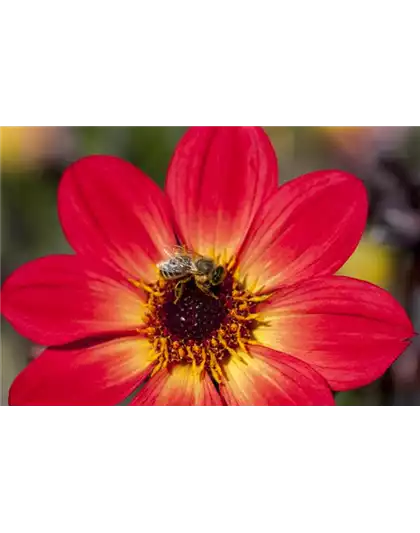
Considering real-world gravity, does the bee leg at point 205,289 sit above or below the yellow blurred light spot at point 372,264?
below

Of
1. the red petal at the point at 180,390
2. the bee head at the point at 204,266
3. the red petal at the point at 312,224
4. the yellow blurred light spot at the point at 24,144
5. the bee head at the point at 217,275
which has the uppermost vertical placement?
the yellow blurred light spot at the point at 24,144

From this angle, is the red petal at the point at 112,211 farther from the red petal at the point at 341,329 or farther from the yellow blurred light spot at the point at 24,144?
the red petal at the point at 341,329

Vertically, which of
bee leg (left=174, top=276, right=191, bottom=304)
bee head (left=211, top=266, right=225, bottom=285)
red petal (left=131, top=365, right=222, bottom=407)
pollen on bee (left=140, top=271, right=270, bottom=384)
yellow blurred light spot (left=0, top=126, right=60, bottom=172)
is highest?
yellow blurred light spot (left=0, top=126, right=60, bottom=172)

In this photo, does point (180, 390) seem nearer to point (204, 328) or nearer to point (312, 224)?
point (204, 328)

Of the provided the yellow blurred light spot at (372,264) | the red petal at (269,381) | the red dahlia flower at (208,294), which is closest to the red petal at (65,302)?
the red dahlia flower at (208,294)

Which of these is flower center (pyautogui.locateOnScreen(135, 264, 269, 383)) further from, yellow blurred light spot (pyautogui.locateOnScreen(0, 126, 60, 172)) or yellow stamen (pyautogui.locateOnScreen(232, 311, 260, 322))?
yellow blurred light spot (pyautogui.locateOnScreen(0, 126, 60, 172))

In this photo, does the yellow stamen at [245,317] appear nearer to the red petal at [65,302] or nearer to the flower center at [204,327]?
the flower center at [204,327]

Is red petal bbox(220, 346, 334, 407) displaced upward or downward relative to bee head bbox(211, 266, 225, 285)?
downward

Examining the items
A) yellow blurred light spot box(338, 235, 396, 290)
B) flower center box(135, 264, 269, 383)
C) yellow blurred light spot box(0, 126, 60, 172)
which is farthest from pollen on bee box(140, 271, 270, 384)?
yellow blurred light spot box(0, 126, 60, 172)
